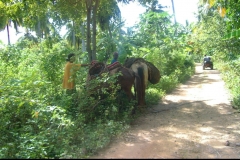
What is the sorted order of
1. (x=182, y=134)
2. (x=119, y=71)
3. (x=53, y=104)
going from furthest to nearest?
(x=119, y=71)
(x=53, y=104)
(x=182, y=134)

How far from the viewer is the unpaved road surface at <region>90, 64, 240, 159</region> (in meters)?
4.94

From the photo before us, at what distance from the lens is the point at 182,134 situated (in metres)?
6.25

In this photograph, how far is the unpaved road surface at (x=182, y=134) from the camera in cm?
494

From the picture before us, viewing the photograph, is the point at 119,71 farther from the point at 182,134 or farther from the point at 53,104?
the point at 182,134

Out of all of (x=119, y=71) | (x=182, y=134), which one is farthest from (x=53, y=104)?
(x=182, y=134)

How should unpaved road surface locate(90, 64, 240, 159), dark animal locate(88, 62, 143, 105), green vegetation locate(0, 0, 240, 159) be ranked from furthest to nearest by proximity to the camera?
dark animal locate(88, 62, 143, 105)
unpaved road surface locate(90, 64, 240, 159)
green vegetation locate(0, 0, 240, 159)

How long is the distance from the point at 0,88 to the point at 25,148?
1644mm

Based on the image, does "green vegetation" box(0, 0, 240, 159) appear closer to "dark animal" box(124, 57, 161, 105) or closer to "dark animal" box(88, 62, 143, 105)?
"dark animal" box(88, 62, 143, 105)

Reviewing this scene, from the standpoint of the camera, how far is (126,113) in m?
6.98

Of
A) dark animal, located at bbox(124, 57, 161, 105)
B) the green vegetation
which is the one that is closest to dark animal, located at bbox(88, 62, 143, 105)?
the green vegetation

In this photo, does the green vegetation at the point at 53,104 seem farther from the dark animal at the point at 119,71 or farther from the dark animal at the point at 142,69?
the dark animal at the point at 142,69

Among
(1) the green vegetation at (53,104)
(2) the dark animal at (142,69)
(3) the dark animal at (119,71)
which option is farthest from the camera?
(2) the dark animal at (142,69)

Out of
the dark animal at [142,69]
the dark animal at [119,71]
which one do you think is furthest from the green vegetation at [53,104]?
the dark animal at [142,69]

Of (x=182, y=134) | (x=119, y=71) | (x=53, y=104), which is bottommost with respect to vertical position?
(x=182, y=134)
